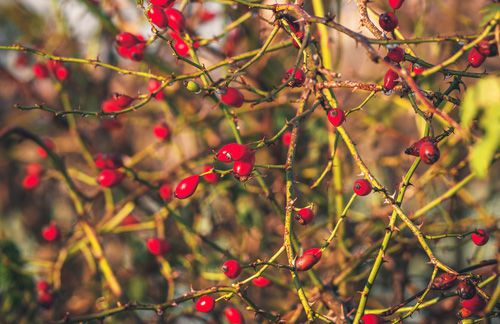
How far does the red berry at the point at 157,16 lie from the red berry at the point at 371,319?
2.97ft

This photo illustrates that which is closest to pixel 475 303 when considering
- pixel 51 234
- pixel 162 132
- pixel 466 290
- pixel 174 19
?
pixel 466 290

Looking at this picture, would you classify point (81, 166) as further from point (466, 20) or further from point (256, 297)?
point (466, 20)

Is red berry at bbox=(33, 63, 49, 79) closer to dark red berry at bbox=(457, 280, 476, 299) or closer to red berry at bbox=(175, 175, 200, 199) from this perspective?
red berry at bbox=(175, 175, 200, 199)

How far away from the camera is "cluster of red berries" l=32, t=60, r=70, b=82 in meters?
2.33

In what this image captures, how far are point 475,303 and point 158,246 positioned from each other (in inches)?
46.5

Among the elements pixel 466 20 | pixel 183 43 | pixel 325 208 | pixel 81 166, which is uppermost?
pixel 466 20

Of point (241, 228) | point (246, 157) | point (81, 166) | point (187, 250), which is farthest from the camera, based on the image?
point (81, 166)

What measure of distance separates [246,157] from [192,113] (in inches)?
58.0

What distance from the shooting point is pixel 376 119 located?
2.65 m

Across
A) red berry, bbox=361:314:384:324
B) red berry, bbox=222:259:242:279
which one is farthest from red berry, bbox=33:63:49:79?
red berry, bbox=361:314:384:324

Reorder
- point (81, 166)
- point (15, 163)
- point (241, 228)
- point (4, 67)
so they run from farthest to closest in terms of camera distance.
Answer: point (15, 163), point (81, 166), point (4, 67), point (241, 228)

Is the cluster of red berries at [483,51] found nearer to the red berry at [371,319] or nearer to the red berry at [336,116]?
the red berry at [336,116]

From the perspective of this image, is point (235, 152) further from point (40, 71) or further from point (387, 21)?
point (40, 71)

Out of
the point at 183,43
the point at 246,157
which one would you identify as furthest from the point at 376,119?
the point at 246,157
